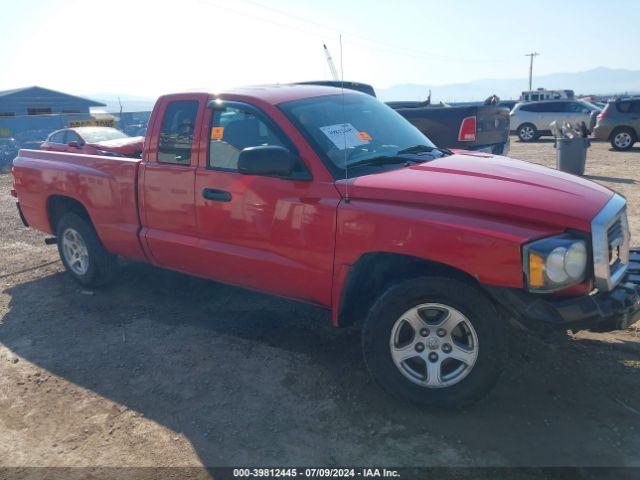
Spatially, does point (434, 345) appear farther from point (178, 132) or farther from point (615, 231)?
point (178, 132)

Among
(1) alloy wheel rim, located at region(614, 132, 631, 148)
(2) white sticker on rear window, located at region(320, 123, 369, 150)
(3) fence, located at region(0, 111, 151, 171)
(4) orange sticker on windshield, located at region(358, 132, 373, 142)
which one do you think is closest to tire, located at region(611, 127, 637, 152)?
(1) alloy wheel rim, located at region(614, 132, 631, 148)

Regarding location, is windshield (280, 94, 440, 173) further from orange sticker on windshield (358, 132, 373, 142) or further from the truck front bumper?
the truck front bumper

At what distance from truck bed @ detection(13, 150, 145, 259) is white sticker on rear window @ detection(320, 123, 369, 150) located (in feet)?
5.94

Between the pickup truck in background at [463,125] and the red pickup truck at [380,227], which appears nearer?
the red pickup truck at [380,227]

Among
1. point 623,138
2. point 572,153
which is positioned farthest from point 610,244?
point 623,138

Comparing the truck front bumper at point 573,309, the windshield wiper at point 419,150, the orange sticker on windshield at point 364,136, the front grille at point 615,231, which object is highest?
the orange sticker on windshield at point 364,136

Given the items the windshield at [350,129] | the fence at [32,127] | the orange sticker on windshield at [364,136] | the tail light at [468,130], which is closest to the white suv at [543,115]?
the fence at [32,127]

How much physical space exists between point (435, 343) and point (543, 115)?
2199 centimetres

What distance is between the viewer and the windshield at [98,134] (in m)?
12.3

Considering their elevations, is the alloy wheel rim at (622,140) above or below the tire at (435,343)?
above

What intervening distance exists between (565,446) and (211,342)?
8.58 feet

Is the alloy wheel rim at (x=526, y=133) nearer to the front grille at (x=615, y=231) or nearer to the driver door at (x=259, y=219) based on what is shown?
the front grille at (x=615, y=231)

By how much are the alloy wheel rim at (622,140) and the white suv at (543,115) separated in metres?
4.94

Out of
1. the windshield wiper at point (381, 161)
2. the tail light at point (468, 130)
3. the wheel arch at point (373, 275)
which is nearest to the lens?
the wheel arch at point (373, 275)
